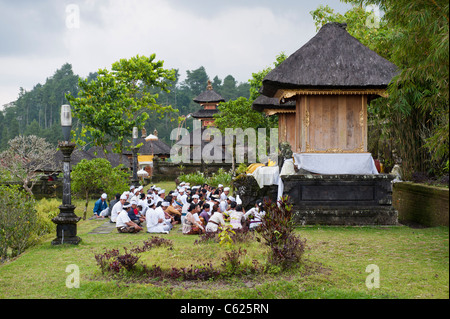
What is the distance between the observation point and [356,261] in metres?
8.76

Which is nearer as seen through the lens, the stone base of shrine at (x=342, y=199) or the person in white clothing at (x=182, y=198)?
the stone base of shrine at (x=342, y=199)

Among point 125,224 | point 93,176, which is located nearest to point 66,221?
point 125,224

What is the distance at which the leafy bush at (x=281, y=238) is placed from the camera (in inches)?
313

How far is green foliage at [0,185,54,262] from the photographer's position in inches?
454

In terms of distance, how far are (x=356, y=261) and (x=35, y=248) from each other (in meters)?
7.54

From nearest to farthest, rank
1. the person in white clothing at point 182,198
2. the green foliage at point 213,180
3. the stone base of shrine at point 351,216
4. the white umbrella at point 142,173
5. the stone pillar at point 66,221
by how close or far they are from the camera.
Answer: the stone pillar at point 66,221 → the stone base of shrine at point 351,216 → the person in white clothing at point 182,198 → the green foliage at point 213,180 → the white umbrella at point 142,173

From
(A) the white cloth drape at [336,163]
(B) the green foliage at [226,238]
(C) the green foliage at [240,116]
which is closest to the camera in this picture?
(B) the green foliage at [226,238]

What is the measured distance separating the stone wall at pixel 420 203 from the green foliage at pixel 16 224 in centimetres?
1052

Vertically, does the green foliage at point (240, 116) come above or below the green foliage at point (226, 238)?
above

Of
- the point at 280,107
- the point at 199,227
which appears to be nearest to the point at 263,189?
the point at 199,227

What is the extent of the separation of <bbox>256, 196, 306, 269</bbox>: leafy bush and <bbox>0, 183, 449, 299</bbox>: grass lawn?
24cm

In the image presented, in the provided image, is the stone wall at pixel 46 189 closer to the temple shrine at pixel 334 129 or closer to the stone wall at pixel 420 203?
the temple shrine at pixel 334 129

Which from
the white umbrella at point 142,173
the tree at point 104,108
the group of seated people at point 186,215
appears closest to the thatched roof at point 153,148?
the white umbrella at point 142,173

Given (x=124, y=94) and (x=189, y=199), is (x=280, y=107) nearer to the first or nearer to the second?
(x=189, y=199)
